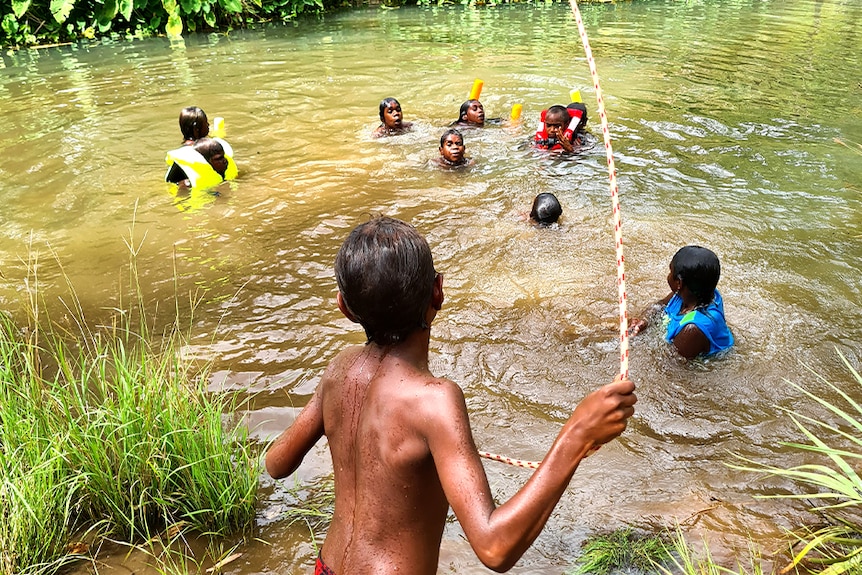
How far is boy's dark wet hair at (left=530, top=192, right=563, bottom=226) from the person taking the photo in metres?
5.96

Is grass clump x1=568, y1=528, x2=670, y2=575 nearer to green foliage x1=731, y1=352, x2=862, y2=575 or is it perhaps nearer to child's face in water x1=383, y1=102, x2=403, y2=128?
green foliage x1=731, y1=352, x2=862, y2=575

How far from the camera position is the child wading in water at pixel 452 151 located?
7426mm

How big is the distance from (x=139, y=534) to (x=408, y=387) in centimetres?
175

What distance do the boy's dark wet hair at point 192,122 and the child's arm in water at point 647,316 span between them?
5.64 meters

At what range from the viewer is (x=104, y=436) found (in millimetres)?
2809

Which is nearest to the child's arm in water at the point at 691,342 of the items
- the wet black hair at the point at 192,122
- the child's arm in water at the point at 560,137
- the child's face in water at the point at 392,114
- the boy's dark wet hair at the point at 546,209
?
the boy's dark wet hair at the point at 546,209

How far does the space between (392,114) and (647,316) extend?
204 inches

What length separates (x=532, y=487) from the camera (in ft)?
4.79

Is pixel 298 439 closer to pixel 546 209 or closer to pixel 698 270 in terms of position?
pixel 698 270

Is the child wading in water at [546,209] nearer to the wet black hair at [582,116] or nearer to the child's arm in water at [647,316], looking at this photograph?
the child's arm in water at [647,316]

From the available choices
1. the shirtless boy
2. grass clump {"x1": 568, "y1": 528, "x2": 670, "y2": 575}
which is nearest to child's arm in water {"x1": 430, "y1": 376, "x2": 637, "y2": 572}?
the shirtless boy

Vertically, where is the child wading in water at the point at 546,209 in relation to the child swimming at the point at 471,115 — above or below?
below

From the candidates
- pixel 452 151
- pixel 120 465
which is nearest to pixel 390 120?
pixel 452 151

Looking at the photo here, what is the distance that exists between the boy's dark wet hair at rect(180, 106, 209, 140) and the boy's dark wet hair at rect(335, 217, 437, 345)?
6.67m
